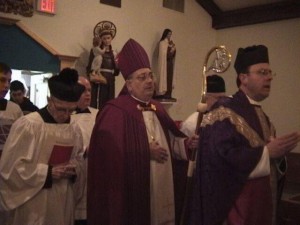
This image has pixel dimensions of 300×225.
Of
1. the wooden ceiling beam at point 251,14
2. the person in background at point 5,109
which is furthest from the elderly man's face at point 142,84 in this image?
the wooden ceiling beam at point 251,14

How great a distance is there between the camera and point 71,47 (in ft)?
21.1

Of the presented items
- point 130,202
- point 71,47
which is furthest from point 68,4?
point 130,202

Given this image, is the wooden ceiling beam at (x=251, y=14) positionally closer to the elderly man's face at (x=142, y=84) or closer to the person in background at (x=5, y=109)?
the elderly man's face at (x=142, y=84)

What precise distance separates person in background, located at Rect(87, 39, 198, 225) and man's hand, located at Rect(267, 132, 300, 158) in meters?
0.70

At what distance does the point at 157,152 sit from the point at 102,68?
3479 mm

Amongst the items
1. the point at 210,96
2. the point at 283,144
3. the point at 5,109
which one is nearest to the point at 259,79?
the point at 283,144

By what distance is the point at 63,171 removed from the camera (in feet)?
8.76

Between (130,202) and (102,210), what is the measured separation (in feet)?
0.70

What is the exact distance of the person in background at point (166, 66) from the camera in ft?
23.9

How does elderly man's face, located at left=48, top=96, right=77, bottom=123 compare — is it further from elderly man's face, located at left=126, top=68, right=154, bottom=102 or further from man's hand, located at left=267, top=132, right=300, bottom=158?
man's hand, located at left=267, top=132, right=300, bottom=158

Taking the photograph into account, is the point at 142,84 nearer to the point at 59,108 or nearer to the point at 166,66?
the point at 59,108

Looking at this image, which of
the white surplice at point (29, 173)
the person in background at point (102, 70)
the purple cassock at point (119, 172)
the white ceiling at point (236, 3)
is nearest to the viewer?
the white surplice at point (29, 173)

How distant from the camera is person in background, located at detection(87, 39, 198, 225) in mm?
2914

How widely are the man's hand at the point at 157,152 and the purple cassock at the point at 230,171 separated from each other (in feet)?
1.69
